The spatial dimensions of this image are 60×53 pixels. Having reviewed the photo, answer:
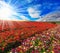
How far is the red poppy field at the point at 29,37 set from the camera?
17.8 ft

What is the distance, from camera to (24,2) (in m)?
5.68

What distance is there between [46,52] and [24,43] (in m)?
0.58

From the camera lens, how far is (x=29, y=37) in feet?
18.7

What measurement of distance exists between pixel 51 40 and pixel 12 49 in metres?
0.92

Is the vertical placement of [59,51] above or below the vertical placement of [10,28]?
below

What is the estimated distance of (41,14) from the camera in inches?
227

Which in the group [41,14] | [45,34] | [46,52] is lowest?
[46,52]

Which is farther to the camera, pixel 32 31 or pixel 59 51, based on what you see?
pixel 32 31

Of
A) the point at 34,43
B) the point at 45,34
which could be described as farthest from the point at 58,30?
the point at 34,43

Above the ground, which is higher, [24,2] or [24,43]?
[24,2]

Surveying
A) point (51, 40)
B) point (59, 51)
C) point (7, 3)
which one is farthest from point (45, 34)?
point (7, 3)

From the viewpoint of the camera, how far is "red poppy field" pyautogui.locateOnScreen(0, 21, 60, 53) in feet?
17.8

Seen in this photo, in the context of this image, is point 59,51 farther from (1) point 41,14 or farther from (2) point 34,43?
(1) point 41,14

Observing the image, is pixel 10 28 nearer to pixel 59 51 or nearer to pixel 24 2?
pixel 24 2
